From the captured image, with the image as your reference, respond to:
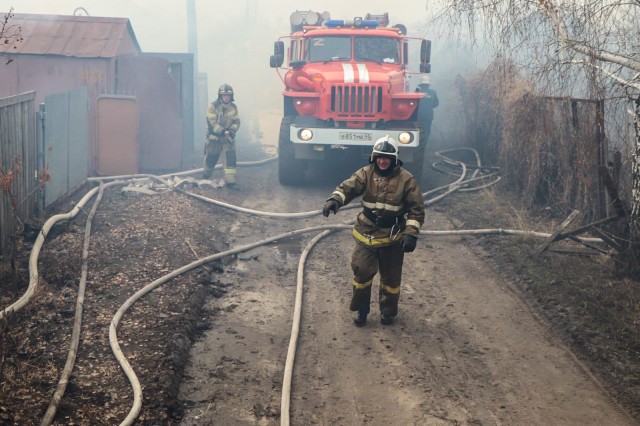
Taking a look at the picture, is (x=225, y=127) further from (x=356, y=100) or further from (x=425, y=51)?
(x=425, y=51)

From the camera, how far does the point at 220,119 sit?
11805mm

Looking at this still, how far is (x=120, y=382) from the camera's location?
190 inches

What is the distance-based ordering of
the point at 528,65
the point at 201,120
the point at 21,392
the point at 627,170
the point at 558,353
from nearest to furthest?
the point at 21,392
the point at 558,353
the point at 528,65
the point at 627,170
the point at 201,120

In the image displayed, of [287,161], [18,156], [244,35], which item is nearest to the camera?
[18,156]

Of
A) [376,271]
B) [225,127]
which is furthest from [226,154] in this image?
[376,271]

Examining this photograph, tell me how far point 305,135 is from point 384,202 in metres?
5.14

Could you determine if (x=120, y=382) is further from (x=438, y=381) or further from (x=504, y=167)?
(x=504, y=167)

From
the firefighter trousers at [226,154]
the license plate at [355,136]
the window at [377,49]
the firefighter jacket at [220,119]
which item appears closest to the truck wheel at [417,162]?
the license plate at [355,136]

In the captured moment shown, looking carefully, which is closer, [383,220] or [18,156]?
[383,220]

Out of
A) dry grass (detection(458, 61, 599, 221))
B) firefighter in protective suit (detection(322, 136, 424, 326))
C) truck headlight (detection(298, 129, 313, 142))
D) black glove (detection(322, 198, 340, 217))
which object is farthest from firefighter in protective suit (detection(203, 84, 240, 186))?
black glove (detection(322, 198, 340, 217))

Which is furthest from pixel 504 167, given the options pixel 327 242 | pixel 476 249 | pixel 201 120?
pixel 201 120

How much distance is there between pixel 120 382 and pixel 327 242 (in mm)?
4381

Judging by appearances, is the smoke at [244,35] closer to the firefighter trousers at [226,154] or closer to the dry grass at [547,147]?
the firefighter trousers at [226,154]

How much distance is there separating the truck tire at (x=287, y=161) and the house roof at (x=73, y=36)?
4.03 metres
